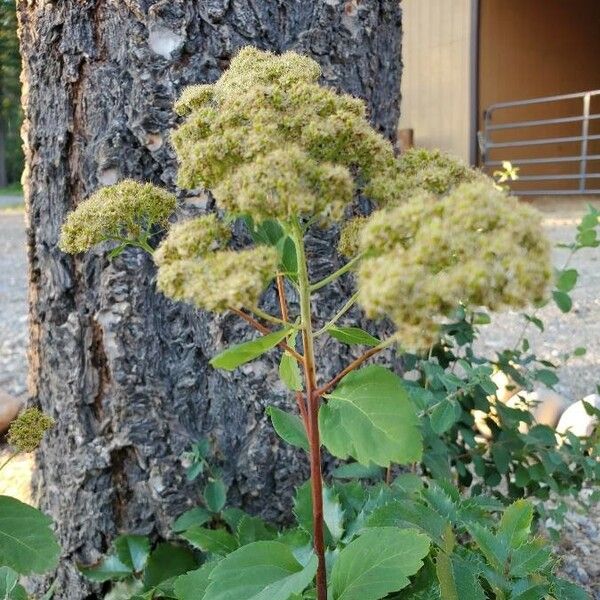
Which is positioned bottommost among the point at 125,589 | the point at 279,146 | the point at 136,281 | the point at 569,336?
the point at 569,336

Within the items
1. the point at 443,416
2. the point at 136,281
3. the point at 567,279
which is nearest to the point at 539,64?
the point at 567,279

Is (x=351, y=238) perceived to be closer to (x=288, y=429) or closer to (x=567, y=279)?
(x=288, y=429)

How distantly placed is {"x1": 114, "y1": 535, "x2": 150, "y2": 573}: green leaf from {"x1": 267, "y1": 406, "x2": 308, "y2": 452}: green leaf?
0.56 metres

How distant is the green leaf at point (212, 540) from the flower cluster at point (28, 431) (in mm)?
333

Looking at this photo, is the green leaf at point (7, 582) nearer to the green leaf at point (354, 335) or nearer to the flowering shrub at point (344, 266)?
the flowering shrub at point (344, 266)

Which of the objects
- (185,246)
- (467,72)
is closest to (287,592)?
(185,246)

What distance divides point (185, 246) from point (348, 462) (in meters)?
0.93

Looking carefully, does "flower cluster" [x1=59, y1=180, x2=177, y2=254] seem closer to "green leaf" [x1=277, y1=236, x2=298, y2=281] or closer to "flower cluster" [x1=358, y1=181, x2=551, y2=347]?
"green leaf" [x1=277, y1=236, x2=298, y2=281]

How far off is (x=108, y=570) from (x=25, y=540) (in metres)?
0.39

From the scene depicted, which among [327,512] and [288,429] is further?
[327,512]

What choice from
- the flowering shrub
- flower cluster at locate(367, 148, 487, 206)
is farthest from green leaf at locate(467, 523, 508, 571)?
flower cluster at locate(367, 148, 487, 206)

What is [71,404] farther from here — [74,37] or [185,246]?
[185,246]

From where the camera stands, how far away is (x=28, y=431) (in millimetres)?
1148

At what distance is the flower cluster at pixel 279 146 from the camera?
722 mm
